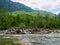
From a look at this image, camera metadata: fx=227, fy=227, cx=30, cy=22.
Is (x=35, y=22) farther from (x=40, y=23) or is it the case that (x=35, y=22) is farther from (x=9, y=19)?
(x=9, y=19)

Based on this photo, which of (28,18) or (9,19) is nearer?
(9,19)

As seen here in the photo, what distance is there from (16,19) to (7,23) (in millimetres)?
15452

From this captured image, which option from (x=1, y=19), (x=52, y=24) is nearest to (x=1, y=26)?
(x=1, y=19)

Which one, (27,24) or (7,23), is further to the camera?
(27,24)

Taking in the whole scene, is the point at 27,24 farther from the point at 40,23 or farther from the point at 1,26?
the point at 1,26

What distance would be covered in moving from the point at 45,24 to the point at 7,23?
26.8 meters

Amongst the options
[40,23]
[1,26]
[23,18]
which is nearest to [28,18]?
[23,18]

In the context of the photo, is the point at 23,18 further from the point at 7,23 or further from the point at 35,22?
the point at 7,23

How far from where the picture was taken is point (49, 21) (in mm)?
170875

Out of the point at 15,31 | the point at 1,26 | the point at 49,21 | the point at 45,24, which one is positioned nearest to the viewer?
the point at 15,31

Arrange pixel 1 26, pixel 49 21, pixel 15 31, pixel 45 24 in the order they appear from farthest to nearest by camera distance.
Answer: pixel 49 21 → pixel 45 24 → pixel 1 26 → pixel 15 31

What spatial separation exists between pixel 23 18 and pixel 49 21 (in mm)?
20284

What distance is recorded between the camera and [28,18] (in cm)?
17338

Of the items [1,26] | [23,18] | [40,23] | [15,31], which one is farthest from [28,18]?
[15,31]
